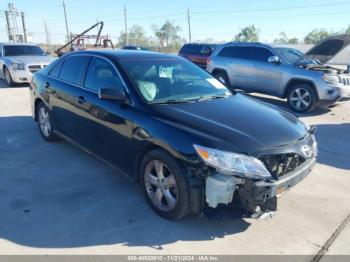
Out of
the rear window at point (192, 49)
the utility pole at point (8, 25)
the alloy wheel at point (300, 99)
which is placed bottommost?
the alloy wheel at point (300, 99)

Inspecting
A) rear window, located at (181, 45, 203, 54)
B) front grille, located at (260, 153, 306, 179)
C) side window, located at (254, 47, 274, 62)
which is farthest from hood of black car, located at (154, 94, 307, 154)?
rear window, located at (181, 45, 203, 54)

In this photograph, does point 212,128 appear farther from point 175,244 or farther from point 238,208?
point 175,244

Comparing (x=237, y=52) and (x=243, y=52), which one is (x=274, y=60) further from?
(x=237, y=52)

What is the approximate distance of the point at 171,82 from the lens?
4.08 metres

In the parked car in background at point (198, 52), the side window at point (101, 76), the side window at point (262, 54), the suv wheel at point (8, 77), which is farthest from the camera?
the parked car in background at point (198, 52)

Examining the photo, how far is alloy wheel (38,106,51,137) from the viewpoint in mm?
5555

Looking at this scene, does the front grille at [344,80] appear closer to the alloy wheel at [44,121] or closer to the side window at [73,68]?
the side window at [73,68]

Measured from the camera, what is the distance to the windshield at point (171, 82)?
3.76 meters

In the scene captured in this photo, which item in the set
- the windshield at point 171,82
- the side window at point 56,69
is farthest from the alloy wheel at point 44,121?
the windshield at point 171,82

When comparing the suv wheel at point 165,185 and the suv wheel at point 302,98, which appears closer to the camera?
the suv wheel at point 165,185

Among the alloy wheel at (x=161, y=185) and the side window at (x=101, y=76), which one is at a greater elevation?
the side window at (x=101, y=76)

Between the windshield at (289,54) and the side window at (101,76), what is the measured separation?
6484 millimetres

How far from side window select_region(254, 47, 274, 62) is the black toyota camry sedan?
18.6 feet

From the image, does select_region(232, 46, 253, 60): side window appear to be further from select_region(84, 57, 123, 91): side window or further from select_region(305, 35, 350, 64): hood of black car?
select_region(84, 57, 123, 91): side window
